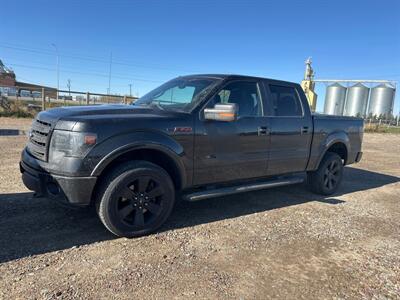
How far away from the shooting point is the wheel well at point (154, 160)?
3660 millimetres

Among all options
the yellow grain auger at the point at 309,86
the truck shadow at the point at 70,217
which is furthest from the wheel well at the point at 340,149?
the yellow grain auger at the point at 309,86

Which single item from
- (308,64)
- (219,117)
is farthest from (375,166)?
(308,64)

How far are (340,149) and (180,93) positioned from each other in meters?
3.68

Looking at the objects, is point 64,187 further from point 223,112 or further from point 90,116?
point 223,112

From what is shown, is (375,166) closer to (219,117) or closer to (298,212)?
(298,212)

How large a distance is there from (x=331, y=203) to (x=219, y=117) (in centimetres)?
304

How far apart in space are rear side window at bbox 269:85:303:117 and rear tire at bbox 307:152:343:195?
4.02 feet

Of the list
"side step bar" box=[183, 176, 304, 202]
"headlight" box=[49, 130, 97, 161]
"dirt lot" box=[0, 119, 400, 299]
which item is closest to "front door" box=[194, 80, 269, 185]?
"side step bar" box=[183, 176, 304, 202]

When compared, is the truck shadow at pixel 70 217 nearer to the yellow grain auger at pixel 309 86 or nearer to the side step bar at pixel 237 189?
the side step bar at pixel 237 189

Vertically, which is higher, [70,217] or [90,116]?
[90,116]

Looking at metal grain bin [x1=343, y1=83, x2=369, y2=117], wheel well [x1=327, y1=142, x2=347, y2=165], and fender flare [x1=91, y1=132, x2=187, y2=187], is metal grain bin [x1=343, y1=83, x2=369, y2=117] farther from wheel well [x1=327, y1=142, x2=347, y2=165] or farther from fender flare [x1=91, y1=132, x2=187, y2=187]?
fender flare [x1=91, y1=132, x2=187, y2=187]

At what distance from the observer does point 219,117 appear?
3.92m

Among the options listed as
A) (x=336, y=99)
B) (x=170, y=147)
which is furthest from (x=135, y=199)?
(x=336, y=99)

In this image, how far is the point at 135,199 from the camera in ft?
12.1
